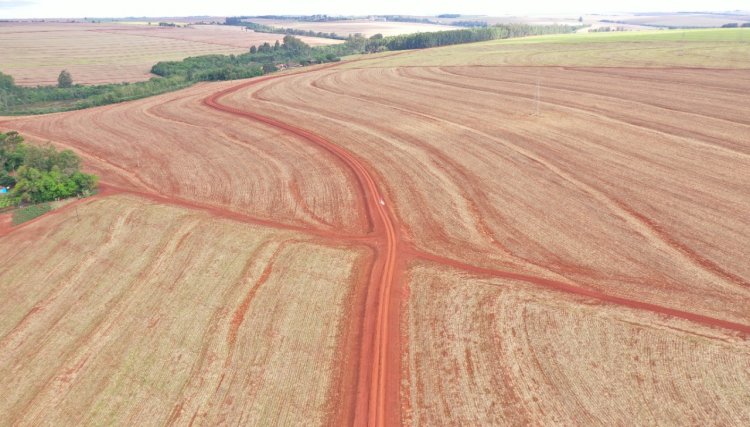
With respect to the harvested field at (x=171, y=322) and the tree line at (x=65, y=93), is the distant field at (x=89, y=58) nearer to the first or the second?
the tree line at (x=65, y=93)

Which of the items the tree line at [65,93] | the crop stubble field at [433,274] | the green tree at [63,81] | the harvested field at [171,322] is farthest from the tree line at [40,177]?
the green tree at [63,81]

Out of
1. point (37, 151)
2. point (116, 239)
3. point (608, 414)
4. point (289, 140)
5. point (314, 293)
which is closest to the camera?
point (608, 414)

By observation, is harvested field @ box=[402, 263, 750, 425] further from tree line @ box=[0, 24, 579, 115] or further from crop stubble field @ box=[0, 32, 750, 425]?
tree line @ box=[0, 24, 579, 115]

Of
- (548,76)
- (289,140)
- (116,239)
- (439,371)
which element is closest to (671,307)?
(439,371)

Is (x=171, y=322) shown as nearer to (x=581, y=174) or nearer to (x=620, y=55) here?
(x=581, y=174)

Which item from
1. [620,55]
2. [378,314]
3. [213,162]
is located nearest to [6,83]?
[213,162]

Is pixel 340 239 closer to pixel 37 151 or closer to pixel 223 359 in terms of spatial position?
pixel 223 359

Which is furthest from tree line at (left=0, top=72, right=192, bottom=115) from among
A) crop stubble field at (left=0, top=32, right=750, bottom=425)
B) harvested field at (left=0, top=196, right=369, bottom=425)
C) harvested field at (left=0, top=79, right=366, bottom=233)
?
harvested field at (left=0, top=196, right=369, bottom=425)
